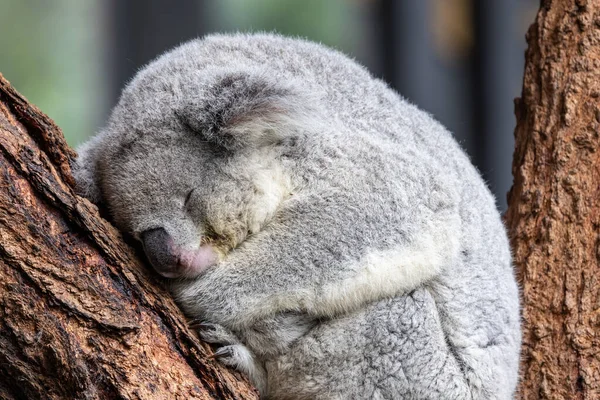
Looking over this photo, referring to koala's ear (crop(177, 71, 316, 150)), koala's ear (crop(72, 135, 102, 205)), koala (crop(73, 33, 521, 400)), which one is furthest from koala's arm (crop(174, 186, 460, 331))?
koala's ear (crop(72, 135, 102, 205))

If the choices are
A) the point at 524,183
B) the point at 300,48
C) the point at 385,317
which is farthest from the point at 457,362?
the point at 300,48

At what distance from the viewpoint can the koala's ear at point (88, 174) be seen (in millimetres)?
2672

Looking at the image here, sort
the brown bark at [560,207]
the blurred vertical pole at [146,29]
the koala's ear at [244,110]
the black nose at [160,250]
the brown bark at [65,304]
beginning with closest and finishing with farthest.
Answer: the brown bark at [65,304]
the black nose at [160,250]
the koala's ear at [244,110]
the brown bark at [560,207]
the blurred vertical pole at [146,29]

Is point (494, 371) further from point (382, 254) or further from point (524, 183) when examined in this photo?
point (524, 183)

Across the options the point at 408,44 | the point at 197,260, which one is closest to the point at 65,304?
the point at 197,260

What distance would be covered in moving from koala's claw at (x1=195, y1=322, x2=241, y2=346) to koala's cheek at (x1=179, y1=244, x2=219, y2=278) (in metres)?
0.18

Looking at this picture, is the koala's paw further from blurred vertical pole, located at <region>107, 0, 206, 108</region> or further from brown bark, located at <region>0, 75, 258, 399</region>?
blurred vertical pole, located at <region>107, 0, 206, 108</region>

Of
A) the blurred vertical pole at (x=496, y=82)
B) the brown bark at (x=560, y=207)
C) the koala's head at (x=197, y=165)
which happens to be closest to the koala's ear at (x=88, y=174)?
the koala's head at (x=197, y=165)

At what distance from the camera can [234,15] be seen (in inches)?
235

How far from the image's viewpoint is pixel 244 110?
2.57 m

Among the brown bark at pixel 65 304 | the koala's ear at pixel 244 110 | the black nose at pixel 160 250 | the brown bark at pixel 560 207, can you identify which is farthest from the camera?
the brown bark at pixel 560 207

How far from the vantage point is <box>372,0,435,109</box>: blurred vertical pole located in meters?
6.30

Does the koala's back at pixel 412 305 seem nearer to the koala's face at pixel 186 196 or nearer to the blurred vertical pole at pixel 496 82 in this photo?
the koala's face at pixel 186 196

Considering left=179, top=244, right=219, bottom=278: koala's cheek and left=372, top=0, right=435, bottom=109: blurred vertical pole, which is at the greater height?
left=372, top=0, right=435, bottom=109: blurred vertical pole
